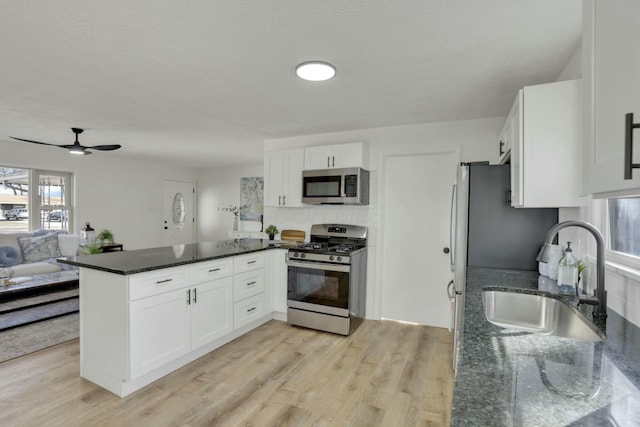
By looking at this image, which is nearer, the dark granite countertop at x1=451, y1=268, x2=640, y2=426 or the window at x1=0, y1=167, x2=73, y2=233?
the dark granite countertop at x1=451, y1=268, x2=640, y2=426

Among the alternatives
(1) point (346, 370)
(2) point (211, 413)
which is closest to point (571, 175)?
(1) point (346, 370)

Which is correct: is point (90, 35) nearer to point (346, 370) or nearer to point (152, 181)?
point (346, 370)

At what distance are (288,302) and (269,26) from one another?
273cm

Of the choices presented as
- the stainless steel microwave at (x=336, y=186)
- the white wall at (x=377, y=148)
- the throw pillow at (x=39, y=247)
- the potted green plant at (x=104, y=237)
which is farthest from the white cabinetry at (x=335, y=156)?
the throw pillow at (x=39, y=247)

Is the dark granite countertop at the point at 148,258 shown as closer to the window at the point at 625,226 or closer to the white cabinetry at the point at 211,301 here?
the white cabinetry at the point at 211,301

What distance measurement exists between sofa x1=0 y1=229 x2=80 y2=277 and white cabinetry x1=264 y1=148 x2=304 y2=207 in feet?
10.3

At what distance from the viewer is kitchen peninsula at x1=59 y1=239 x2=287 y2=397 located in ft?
7.14

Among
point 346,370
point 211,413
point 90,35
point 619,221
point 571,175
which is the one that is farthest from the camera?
point 346,370

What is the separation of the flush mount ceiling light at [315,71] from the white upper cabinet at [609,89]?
1452 mm

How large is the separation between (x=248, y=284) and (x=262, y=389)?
1192 millimetres

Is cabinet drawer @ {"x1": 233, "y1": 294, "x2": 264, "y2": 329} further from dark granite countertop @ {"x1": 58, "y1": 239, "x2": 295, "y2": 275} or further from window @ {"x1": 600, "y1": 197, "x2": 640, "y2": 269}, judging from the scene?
window @ {"x1": 600, "y1": 197, "x2": 640, "y2": 269}

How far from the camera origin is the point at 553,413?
0.67 meters

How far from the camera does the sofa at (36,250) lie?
4.47m

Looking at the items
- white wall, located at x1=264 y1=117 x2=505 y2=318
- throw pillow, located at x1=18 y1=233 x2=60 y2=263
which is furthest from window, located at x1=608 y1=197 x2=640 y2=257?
throw pillow, located at x1=18 y1=233 x2=60 y2=263
